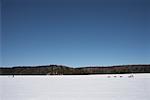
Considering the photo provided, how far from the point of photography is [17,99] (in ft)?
24.3

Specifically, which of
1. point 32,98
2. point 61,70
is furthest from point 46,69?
point 32,98

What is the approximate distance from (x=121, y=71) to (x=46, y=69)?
12992 millimetres

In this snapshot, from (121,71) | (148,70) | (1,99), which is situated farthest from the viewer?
(121,71)

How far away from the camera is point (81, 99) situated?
7.28 metres

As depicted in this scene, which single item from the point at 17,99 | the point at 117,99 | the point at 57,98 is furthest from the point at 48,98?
the point at 117,99

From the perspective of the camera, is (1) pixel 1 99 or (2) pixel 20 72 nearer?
(1) pixel 1 99

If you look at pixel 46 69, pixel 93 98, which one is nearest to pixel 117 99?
pixel 93 98

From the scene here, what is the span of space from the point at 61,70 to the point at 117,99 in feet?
140

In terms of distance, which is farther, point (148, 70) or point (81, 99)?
point (148, 70)

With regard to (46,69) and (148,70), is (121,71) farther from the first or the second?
(46,69)

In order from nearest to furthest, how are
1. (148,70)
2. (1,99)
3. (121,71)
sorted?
(1,99) < (148,70) < (121,71)

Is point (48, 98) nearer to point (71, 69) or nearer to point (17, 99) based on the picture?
point (17, 99)

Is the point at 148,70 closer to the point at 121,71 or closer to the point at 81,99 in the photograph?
the point at 121,71

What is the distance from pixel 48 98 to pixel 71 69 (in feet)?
150
